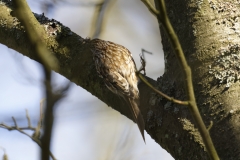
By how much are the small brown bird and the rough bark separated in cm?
11

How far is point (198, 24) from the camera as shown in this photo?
8.61 feet

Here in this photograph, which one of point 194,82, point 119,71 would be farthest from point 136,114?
point 119,71

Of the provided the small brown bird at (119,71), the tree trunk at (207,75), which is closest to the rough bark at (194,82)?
the tree trunk at (207,75)

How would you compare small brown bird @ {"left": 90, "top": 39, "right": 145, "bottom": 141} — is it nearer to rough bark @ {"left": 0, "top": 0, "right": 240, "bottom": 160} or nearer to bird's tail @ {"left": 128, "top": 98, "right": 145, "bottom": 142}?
bird's tail @ {"left": 128, "top": 98, "right": 145, "bottom": 142}

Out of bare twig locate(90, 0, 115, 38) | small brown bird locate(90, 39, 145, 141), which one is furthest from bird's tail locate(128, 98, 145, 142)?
bare twig locate(90, 0, 115, 38)

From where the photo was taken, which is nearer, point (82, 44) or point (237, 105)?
point (237, 105)

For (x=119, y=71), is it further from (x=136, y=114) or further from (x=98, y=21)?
(x=98, y=21)

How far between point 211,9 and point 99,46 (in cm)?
203

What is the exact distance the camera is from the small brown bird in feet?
10.3

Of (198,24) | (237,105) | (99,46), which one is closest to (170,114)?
(237,105)

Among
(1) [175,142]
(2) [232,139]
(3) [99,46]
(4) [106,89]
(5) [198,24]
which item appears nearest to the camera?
(2) [232,139]

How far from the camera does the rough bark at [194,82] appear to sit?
2.34 m

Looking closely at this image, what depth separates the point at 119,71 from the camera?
3926 mm

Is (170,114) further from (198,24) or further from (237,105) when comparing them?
(198,24)
